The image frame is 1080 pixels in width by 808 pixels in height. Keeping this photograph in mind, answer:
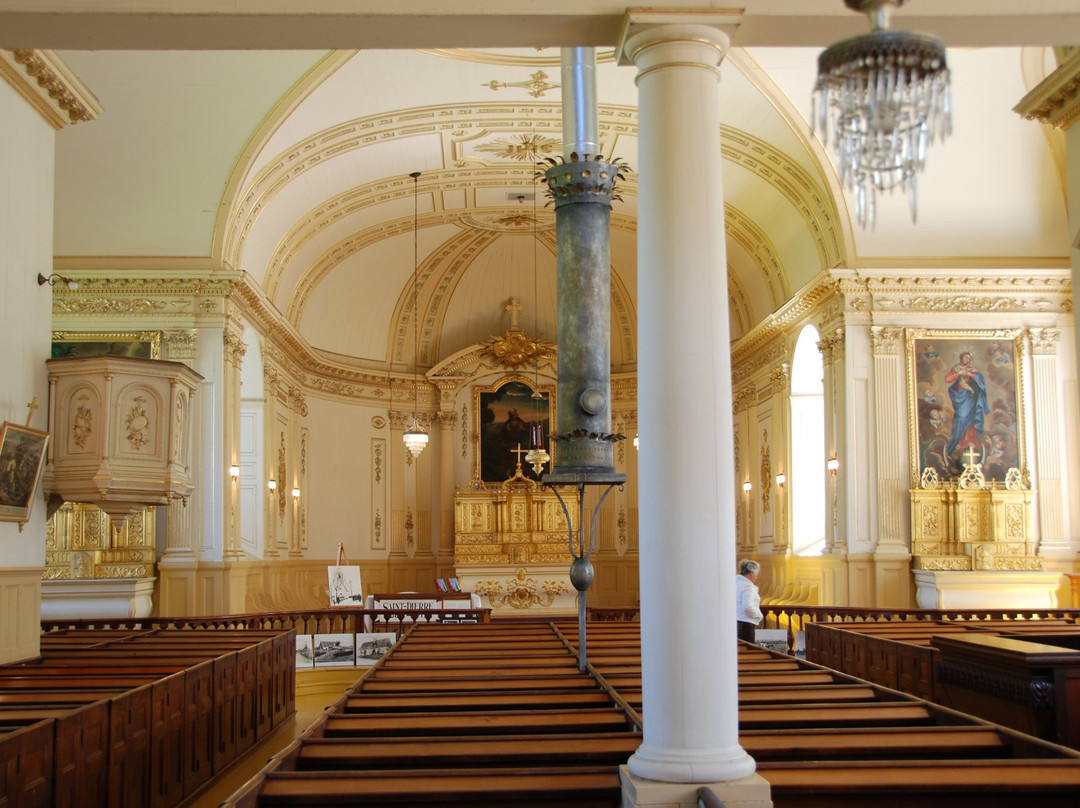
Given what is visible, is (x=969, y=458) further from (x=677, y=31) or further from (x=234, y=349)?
(x=677, y=31)

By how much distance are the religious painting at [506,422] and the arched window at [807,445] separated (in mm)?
6881

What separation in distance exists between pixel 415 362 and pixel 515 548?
17.0 ft

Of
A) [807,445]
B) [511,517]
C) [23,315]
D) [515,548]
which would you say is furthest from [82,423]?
[511,517]

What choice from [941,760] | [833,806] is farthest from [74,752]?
[941,760]

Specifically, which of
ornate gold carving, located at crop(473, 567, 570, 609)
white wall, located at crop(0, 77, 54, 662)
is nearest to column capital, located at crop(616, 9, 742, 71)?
white wall, located at crop(0, 77, 54, 662)

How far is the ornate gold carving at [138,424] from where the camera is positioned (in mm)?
10961

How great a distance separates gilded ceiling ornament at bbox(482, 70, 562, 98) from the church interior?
0.18ft

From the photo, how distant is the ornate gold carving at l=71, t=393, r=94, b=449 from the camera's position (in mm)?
10398

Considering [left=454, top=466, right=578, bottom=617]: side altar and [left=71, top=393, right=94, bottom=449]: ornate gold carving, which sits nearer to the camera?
[left=71, top=393, right=94, bottom=449]: ornate gold carving

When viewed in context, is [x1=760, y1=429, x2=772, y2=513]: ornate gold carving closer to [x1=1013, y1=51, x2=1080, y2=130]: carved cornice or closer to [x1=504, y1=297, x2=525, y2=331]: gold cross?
[x1=504, y1=297, x2=525, y2=331]: gold cross

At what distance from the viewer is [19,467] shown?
924cm

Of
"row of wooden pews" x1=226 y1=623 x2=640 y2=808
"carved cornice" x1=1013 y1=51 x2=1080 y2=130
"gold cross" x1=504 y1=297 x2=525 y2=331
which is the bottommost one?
"row of wooden pews" x1=226 y1=623 x2=640 y2=808

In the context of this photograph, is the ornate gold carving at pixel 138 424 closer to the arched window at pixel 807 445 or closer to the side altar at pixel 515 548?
the arched window at pixel 807 445

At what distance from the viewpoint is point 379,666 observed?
8375 millimetres
